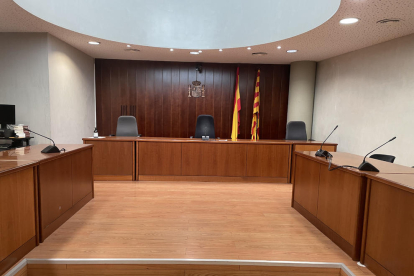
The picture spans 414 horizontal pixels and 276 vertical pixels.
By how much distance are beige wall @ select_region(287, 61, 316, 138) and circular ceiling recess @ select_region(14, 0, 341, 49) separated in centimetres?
212

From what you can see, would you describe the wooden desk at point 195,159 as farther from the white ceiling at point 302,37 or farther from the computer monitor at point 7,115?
the white ceiling at point 302,37

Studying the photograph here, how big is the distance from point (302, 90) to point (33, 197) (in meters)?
5.91

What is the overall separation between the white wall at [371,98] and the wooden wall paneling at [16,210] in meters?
4.82

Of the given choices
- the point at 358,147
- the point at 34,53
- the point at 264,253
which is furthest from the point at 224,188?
the point at 34,53

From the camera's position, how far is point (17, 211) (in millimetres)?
1910

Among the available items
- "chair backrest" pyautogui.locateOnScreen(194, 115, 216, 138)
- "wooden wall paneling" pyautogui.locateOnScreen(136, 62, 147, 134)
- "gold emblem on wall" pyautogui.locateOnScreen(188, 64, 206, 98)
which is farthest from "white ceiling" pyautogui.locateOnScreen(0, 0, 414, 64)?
"chair backrest" pyautogui.locateOnScreen(194, 115, 216, 138)

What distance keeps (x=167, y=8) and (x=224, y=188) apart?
11.5 feet

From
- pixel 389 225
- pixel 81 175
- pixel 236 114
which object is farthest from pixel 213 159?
pixel 389 225

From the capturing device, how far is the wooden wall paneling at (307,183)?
2.75 meters

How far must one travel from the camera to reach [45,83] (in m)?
4.34

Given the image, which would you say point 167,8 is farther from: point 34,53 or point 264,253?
point 264,253

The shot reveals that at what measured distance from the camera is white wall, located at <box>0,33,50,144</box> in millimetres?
4305

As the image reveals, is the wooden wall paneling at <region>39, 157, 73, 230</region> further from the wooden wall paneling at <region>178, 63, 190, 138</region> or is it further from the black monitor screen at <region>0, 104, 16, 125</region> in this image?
the wooden wall paneling at <region>178, 63, 190, 138</region>

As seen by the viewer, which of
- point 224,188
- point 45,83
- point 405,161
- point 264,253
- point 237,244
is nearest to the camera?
point 264,253
